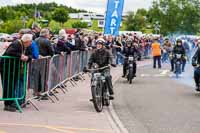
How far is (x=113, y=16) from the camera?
92.1 ft

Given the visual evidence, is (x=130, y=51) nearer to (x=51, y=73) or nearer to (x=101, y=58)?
(x=51, y=73)

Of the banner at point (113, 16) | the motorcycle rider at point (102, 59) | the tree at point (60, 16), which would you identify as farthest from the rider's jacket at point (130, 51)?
the tree at point (60, 16)

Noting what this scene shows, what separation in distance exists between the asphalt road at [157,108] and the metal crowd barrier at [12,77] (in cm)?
232

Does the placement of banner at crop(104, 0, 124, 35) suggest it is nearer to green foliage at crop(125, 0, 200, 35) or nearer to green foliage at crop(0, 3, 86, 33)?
green foliage at crop(0, 3, 86, 33)

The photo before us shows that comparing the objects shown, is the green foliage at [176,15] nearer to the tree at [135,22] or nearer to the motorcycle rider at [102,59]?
the tree at [135,22]

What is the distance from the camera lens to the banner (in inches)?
1101

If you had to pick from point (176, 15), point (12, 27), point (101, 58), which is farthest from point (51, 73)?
point (12, 27)

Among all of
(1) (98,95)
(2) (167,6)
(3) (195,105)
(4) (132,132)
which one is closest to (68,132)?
(4) (132,132)

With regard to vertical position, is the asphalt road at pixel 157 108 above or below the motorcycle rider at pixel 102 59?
below

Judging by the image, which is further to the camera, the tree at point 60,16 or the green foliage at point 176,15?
the tree at point 60,16

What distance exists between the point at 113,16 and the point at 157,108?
14267mm

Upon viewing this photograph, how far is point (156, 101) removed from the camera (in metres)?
15.9

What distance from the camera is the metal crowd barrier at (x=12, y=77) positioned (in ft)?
39.5

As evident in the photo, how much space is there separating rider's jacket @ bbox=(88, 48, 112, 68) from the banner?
45.5ft
